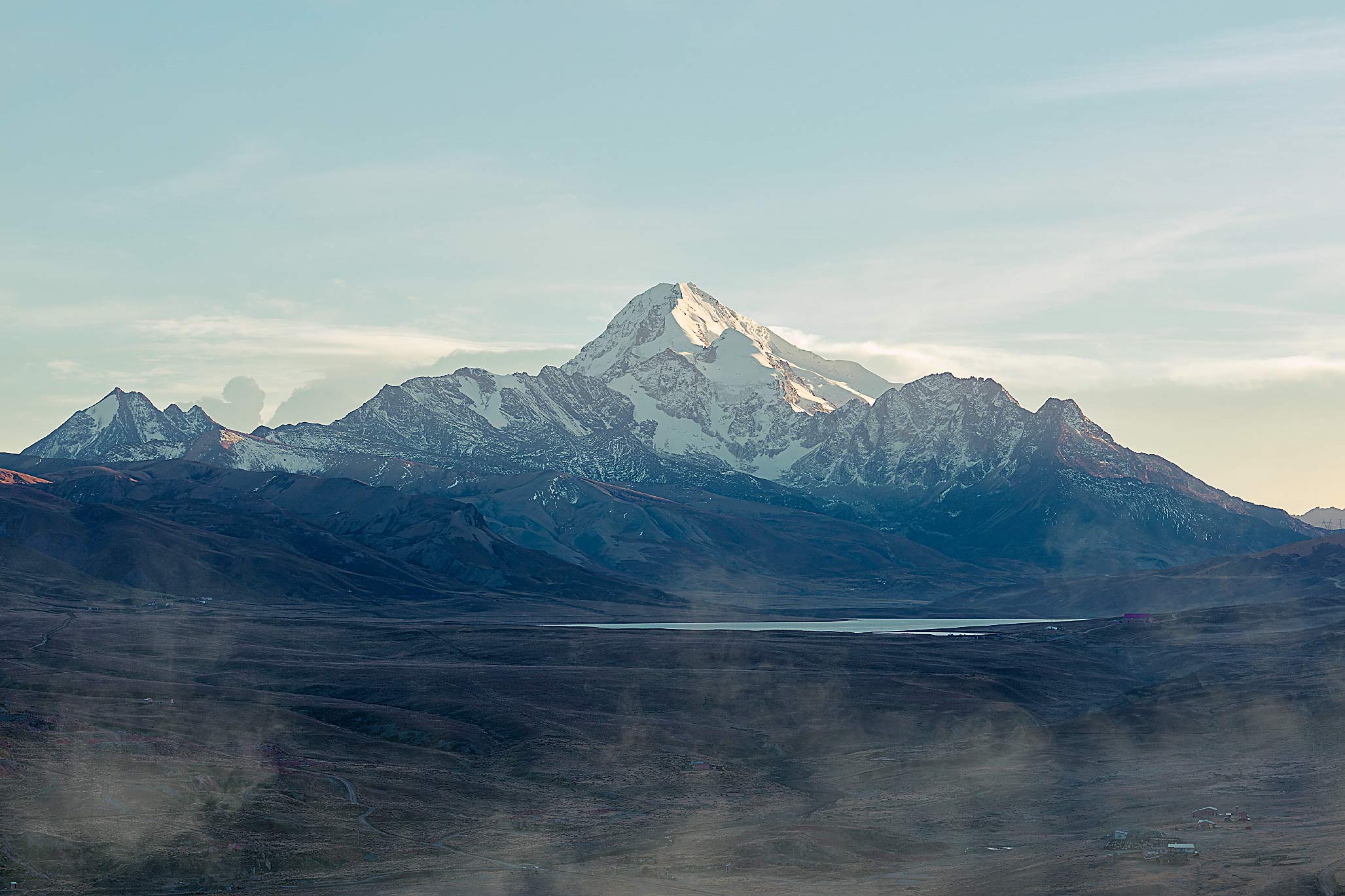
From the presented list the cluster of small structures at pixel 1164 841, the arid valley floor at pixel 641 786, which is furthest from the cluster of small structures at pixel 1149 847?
the arid valley floor at pixel 641 786

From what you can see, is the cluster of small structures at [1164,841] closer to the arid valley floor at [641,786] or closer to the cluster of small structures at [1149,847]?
the cluster of small structures at [1149,847]

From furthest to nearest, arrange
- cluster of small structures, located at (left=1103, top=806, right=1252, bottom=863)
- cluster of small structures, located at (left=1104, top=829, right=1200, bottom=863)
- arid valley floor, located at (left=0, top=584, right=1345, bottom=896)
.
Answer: arid valley floor, located at (left=0, top=584, right=1345, bottom=896), cluster of small structures, located at (left=1103, top=806, right=1252, bottom=863), cluster of small structures, located at (left=1104, top=829, right=1200, bottom=863)

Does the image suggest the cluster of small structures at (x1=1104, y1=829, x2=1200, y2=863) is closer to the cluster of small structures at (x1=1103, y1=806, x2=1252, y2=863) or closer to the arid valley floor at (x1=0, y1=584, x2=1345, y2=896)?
the cluster of small structures at (x1=1103, y1=806, x2=1252, y2=863)

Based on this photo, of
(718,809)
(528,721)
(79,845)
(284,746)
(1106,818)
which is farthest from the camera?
(528,721)

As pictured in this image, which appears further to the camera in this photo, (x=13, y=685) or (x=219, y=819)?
(x=13, y=685)

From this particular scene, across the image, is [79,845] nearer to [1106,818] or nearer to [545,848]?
[545,848]

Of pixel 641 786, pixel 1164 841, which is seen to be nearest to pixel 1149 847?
pixel 1164 841

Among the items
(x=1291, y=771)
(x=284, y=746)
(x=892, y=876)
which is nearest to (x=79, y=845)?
(x=284, y=746)

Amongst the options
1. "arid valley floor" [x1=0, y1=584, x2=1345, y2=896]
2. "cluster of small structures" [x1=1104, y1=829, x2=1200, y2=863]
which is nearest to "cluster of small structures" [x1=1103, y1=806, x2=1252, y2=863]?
"cluster of small structures" [x1=1104, y1=829, x2=1200, y2=863]
